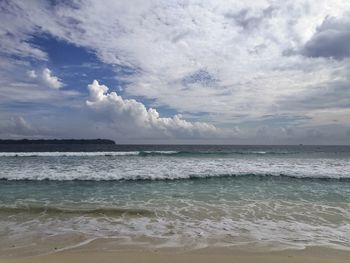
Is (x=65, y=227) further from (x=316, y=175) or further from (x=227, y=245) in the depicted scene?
(x=316, y=175)

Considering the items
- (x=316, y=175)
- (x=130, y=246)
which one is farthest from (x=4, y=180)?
(x=316, y=175)

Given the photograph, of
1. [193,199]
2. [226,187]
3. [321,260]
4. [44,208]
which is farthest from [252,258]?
[226,187]

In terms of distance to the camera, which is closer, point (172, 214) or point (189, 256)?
point (189, 256)

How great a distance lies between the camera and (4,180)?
1603 cm

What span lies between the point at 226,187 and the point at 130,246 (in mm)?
8469

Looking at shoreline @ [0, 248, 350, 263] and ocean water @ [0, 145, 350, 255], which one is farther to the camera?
ocean water @ [0, 145, 350, 255]

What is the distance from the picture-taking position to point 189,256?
18.3ft

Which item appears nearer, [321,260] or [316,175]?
[321,260]

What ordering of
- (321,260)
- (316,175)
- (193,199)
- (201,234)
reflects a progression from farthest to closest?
(316,175) < (193,199) < (201,234) < (321,260)

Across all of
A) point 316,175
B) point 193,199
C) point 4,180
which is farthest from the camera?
point 316,175

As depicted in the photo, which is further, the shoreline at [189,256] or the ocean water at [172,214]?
the ocean water at [172,214]

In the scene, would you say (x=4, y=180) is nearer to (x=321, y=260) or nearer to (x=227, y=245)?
(x=227, y=245)

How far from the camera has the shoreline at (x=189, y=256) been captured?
17.6 feet

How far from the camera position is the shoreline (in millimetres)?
5371
